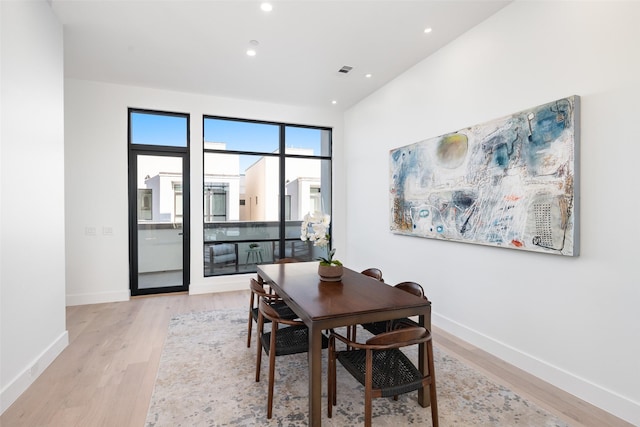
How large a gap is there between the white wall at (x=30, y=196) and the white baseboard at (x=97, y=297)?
164 centimetres

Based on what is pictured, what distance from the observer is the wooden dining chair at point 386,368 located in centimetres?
167

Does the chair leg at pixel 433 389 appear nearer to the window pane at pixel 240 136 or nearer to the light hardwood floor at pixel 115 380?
the light hardwood floor at pixel 115 380

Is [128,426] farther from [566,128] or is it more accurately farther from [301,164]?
[301,164]

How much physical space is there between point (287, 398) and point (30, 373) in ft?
6.75

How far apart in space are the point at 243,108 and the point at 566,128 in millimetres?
4543

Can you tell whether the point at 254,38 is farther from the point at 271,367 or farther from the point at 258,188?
the point at 271,367

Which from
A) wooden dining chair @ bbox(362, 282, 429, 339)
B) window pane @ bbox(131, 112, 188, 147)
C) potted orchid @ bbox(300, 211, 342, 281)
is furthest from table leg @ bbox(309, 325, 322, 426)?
window pane @ bbox(131, 112, 188, 147)

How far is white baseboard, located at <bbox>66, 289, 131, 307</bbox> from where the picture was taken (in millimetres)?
4472

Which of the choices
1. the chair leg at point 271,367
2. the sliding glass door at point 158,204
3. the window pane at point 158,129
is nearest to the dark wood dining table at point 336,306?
the chair leg at point 271,367

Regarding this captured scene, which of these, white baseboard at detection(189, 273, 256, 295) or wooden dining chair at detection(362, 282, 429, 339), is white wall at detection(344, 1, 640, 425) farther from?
white baseboard at detection(189, 273, 256, 295)

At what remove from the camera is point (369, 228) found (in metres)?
5.13

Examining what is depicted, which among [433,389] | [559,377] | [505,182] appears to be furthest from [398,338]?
[505,182]

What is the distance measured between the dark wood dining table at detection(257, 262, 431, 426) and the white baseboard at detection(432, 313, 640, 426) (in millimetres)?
1118

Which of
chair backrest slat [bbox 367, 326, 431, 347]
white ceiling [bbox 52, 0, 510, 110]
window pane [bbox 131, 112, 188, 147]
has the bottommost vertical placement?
chair backrest slat [bbox 367, 326, 431, 347]
